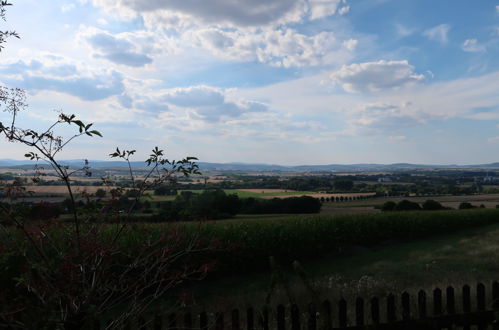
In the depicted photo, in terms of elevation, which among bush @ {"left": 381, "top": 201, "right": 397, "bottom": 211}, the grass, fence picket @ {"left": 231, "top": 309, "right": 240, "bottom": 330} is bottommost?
the grass

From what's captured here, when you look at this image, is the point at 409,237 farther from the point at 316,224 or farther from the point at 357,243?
the point at 316,224

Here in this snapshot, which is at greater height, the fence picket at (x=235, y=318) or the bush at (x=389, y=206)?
the fence picket at (x=235, y=318)

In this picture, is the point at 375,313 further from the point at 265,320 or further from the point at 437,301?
the point at 265,320

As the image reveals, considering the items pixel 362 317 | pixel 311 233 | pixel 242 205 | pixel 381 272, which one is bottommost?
pixel 381 272

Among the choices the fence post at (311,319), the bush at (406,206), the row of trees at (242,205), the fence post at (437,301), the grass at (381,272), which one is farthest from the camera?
the bush at (406,206)

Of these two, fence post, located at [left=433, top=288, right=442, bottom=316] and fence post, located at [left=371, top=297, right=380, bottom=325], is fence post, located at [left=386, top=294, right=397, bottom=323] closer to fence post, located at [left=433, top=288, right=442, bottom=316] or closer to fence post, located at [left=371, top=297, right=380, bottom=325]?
fence post, located at [left=371, top=297, right=380, bottom=325]

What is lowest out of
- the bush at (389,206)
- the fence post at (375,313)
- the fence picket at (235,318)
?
the bush at (389,206)

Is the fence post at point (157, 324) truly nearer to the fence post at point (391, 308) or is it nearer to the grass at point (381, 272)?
the fence post at point (391, 308)

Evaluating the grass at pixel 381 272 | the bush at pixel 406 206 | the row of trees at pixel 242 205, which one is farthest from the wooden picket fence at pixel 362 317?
the bush at pixel 406 206

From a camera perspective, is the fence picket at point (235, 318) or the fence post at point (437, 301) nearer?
the fence picket at point (235, 318)

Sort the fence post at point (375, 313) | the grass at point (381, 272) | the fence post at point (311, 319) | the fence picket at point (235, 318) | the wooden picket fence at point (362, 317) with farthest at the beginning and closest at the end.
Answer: the grass at point (381, 272), the fence post at point (375, 313), the fence post at point (311, 319), the wooden picket fence at point (362, 317), the fence picket at point (235, 318)

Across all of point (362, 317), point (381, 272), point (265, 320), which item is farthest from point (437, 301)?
point (381, 272)

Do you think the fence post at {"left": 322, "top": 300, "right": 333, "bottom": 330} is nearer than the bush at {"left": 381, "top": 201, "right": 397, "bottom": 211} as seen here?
Yes

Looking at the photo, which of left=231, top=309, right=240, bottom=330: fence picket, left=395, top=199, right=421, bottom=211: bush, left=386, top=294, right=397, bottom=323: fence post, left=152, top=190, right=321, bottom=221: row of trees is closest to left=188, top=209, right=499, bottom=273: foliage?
left=152, top=190, right=321, bottom=221: row of trees
